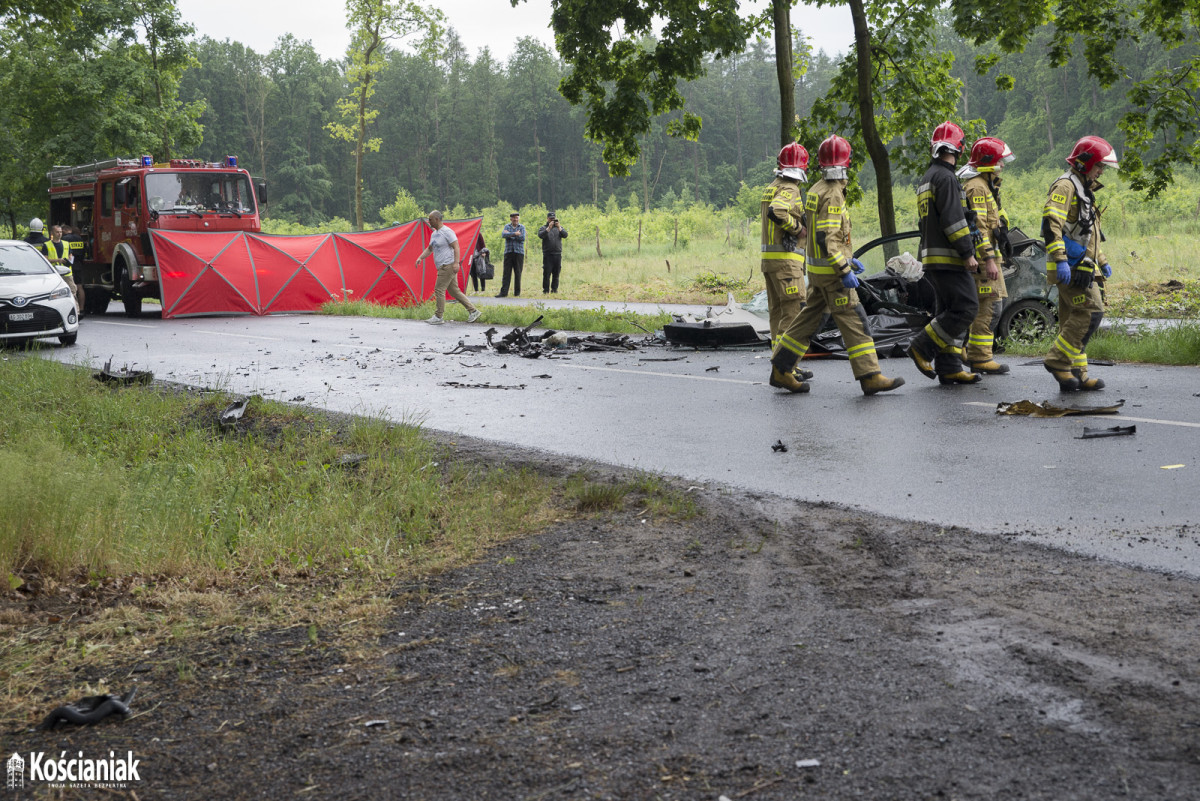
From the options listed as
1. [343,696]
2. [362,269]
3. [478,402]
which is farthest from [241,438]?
[362,269]

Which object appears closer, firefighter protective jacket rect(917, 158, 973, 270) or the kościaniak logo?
the kościaniak logo

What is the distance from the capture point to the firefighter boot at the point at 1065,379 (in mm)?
8680

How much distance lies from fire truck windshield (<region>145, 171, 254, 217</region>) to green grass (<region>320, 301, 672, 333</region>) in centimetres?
349

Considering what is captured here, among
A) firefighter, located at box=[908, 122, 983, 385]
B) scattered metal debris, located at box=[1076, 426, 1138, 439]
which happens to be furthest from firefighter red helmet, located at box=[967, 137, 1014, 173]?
scattered metal debris, located at box=[1076, 426, 1138, 439]

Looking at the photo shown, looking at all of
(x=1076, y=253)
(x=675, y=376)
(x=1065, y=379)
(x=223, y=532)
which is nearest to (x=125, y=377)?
(x=675, y=376)

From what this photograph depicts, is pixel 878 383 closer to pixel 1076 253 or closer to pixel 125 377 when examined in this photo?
pixel 1076 253

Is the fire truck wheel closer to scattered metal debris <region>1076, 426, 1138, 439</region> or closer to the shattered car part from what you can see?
the shattered car part

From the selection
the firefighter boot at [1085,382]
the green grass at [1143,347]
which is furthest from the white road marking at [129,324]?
the firefighter boot at [1085,382]

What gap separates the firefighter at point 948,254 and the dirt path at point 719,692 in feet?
17.4

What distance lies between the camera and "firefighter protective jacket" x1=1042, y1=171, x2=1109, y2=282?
849cm

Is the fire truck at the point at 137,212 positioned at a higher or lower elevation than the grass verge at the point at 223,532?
higher

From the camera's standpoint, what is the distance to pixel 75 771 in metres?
2.73

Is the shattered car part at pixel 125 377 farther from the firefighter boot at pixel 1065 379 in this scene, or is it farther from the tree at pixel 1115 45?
the tree at pixel 1115 45

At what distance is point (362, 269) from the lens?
24.0 metres
